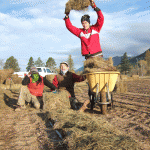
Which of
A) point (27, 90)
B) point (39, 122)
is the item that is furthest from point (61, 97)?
point (27, 90)

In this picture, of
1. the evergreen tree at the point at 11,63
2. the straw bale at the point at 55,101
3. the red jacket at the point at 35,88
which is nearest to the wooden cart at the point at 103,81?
the straw bale at the point at 55,101

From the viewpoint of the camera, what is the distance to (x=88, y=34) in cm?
371

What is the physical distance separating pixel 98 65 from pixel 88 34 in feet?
2.99

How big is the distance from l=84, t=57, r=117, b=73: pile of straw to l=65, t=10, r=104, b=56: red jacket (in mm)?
330

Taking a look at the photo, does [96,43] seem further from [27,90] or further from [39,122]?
[27,90]

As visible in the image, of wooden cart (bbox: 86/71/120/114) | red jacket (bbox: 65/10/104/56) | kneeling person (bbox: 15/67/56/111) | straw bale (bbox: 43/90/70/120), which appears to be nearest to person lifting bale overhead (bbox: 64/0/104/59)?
red jacket (bbox: 65/10/104/56)

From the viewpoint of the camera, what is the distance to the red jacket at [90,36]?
3647 mm

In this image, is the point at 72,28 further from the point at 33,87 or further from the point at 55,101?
the point at 33,87

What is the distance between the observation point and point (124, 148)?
5.00 feet

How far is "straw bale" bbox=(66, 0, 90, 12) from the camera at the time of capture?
3.39 meters

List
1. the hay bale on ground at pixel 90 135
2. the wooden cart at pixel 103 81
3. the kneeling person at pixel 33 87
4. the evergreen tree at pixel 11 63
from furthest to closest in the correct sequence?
the evergreen tree at pixel 11 63, the kneeling person at pixel 33 87, the wooden cart at pixel 103 81, the hay bale on ground at pixel 90 135

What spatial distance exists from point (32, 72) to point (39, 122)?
2.20 meters

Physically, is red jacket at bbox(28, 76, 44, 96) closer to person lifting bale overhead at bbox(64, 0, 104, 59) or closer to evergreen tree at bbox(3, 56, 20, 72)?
person lifting bale overhead at bbox(64, 0, 104, 59)

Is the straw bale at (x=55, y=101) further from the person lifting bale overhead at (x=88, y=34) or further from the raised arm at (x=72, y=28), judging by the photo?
the raised arm at (x=72, y=28)
